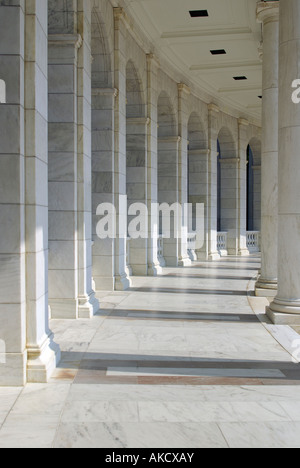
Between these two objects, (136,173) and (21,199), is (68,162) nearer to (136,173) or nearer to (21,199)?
(21,199)

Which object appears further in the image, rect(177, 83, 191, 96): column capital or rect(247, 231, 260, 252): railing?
rect(247, 231, 260, 252): railing

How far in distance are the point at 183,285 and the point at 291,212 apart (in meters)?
9.61

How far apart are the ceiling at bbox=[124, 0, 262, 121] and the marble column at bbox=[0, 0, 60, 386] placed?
13125mm

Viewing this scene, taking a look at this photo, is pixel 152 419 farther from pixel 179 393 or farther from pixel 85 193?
pixel 85 193

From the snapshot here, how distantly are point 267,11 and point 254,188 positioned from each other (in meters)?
30.0

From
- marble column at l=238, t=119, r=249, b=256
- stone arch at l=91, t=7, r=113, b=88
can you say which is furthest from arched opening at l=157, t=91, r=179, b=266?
marble column at l=238, t=119, r=249, b=256

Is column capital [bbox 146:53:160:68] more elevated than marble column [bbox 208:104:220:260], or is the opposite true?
column capital [bbox 146:53:160:68]

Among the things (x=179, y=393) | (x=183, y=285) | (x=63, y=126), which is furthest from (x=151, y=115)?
(x=179, y=393)

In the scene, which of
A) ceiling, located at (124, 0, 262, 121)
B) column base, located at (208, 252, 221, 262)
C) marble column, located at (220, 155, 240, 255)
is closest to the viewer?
A: ceiling, located at (124, 0, 262, 121)

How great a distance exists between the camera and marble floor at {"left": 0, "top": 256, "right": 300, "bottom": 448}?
744 centimetres

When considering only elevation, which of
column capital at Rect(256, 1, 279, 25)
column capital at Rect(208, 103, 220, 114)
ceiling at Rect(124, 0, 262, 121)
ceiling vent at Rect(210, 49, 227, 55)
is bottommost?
column capital at Rect(256, 1, 279, 25)

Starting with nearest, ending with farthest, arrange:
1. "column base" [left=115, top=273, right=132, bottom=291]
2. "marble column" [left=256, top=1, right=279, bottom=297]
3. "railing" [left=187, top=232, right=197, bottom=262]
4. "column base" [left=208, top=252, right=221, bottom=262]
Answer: "marble column" [left=256, top=1, right=279, bottom=297] < "column base" [left=115, top=273, right=132, bottom=291] < "railing" [left=187, top=232, right=197, bottom=262] < "column base" [left=208, top=252, right=221, bottom=262]

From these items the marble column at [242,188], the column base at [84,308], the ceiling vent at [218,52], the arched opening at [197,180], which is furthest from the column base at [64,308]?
the marble column at [242,188]

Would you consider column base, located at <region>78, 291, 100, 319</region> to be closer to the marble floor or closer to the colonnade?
the colonnade
